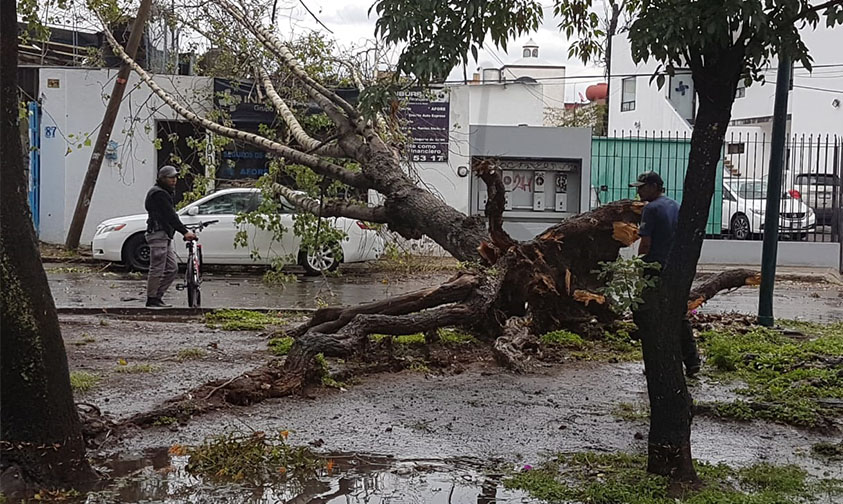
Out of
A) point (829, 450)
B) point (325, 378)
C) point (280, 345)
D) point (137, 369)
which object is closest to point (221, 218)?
point (280, 345)

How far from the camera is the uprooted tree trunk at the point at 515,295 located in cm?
886

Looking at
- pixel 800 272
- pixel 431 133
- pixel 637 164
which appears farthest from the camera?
pixel 637 164

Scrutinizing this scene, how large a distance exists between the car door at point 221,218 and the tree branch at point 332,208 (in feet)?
17.8

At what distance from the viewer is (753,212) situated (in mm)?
22312

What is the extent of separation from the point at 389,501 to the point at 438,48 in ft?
8.86

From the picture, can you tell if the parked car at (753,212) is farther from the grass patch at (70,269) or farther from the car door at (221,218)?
the grass patch at (70,269)

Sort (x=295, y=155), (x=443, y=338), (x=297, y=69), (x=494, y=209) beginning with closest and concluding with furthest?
(x=494, y=209) → (x=443, y=338) → (x=295, y=155) → (x=297, y=69)

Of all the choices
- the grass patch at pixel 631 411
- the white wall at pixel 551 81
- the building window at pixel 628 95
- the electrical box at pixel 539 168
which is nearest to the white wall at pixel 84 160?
the electrical box at pixel 539 168

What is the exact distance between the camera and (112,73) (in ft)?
70.2

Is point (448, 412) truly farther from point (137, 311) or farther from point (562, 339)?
point (137, 311)

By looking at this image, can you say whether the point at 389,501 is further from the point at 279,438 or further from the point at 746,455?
the point at 746,455

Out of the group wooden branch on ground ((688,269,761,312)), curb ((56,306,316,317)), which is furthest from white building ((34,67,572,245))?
wooden branch on ground ((688,269,761,312))

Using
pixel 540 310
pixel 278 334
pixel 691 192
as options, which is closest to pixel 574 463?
pixel 691 192

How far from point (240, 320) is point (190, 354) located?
240 centimetres
